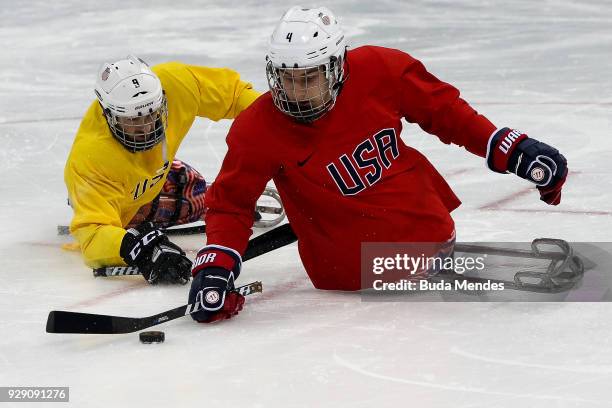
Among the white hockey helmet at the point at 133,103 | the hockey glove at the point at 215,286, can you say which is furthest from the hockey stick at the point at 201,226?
the hockey glove at the point at 215,286

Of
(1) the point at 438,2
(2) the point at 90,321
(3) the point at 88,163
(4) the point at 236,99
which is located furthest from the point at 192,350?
(1) the point at 438,2

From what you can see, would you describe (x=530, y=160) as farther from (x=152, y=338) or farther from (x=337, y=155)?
(x=152, y=338)

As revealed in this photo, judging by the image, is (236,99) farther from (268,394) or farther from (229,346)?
(268,394)

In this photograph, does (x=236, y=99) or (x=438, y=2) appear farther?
(x=438, y=2)

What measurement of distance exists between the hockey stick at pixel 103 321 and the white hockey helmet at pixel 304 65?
24.3 inches

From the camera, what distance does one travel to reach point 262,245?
388cm

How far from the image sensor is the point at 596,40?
8.53 meters

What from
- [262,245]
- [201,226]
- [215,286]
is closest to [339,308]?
[215,286]

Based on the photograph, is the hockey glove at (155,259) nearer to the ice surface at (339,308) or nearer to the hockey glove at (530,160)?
the ice surface at (339,308)

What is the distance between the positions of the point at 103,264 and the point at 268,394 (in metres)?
1.32

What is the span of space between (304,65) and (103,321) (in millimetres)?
872

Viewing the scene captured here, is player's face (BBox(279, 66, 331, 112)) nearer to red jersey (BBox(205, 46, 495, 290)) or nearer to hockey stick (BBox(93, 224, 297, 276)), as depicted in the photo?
red jersey (BBox(205, 46, 495, 290))

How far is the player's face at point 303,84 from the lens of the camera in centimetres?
322

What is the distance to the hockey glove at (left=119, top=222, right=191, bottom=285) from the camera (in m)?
3.73
